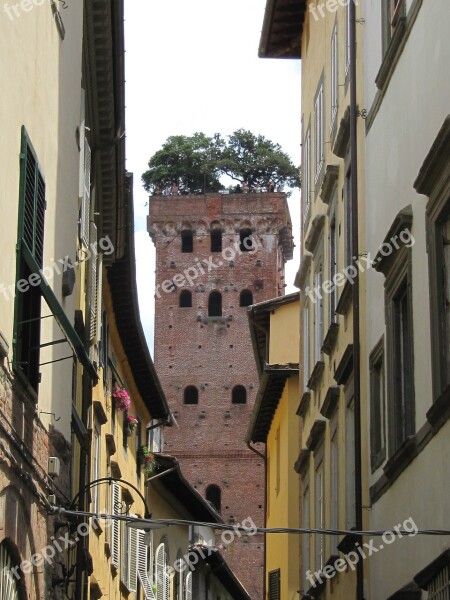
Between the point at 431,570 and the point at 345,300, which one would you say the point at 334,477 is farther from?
the point at 431,570

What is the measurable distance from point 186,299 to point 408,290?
6246cm

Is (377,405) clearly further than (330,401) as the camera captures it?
No

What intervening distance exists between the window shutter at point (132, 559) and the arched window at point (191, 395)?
145ft

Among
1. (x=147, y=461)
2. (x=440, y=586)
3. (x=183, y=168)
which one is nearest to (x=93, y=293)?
(x=440, y=586)

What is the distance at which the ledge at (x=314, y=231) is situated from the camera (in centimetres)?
2028

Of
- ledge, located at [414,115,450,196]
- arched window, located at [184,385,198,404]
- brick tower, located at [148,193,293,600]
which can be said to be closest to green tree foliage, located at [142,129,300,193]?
brick tower, located at [148,193,293,600]

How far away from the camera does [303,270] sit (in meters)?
22.9

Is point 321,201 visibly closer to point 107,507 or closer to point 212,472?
point 107,507

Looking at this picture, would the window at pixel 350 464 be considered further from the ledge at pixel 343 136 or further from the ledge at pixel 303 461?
the ledge at pixel 303 461

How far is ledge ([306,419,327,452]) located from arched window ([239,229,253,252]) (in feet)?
182

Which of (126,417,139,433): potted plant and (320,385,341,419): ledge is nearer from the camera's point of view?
(320,385,341,419): ledge

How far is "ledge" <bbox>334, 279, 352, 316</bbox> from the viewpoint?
16.4m

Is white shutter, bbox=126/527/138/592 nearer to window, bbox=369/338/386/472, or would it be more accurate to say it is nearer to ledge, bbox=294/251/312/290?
ledge, bbox=294/251/312/290

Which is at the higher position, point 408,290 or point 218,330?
point 218,330
